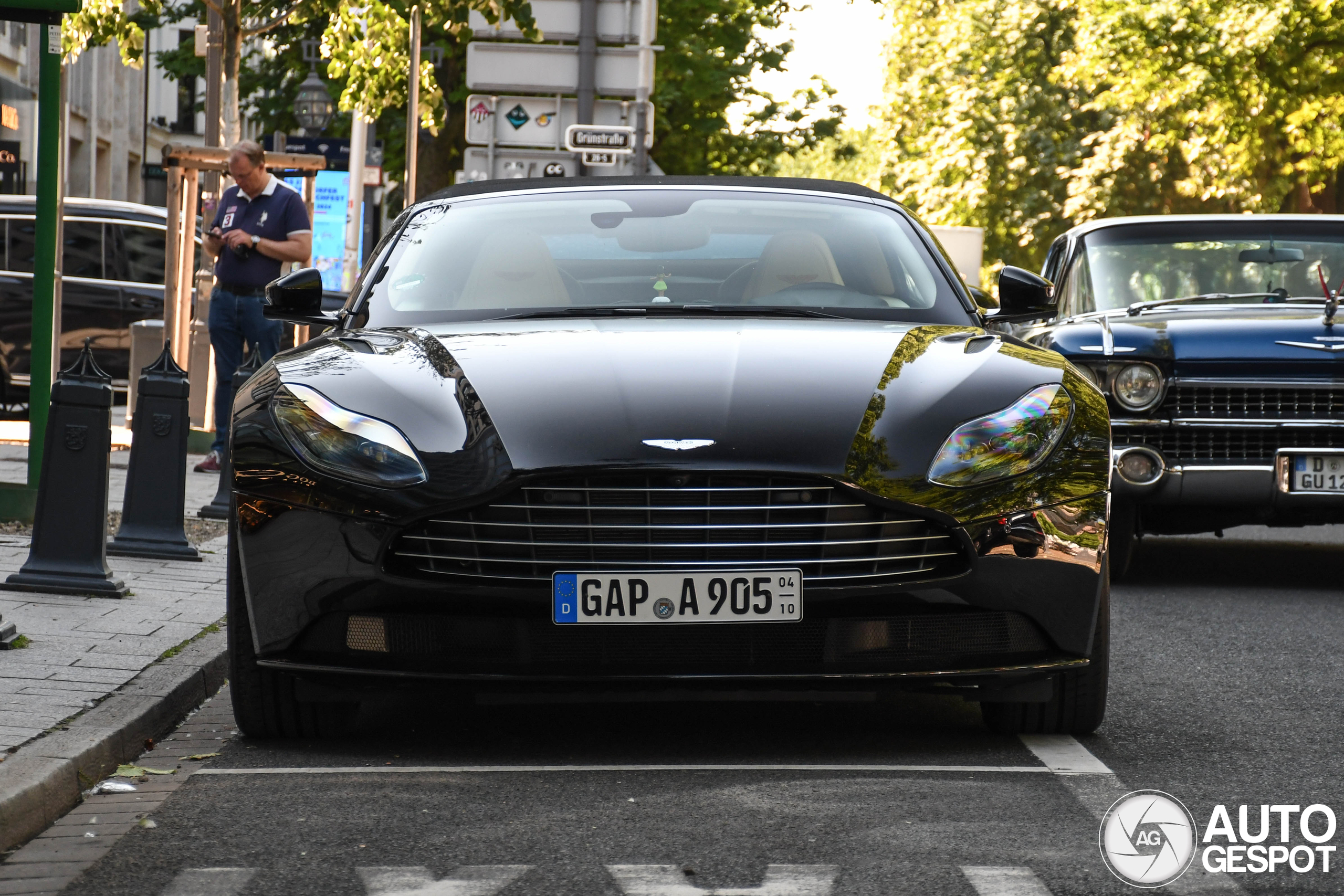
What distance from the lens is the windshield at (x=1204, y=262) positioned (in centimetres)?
922

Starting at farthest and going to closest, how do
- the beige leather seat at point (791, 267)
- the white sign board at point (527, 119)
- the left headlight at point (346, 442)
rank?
1. the white sign board at point (527, 119)
2. the beige leather seat at point (791, 267)
3. the left headlight at point (346, 442)

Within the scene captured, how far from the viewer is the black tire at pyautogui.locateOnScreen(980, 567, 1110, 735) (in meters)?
5.03

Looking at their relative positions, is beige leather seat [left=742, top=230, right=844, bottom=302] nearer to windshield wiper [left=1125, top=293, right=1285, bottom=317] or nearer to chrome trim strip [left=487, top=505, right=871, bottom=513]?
chrome trim strip [left=487, top=505, right=871, bottom=513]

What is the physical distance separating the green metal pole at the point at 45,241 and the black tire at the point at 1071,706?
17.0ft

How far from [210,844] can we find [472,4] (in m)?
12.6

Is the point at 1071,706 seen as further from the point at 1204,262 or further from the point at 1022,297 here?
the point at 1204,262

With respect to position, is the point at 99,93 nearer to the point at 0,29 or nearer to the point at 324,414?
the point at 0,29

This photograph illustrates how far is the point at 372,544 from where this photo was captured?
4621 mm

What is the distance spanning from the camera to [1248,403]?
322 inches

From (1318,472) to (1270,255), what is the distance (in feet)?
5.09

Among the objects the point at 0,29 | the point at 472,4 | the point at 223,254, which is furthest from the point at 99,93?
the point at 223,254

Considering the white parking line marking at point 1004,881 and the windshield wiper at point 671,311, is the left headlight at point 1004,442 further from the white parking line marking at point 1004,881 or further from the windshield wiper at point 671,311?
the white parking line marking at point 1004,881

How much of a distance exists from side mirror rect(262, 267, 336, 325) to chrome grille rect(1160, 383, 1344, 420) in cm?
355

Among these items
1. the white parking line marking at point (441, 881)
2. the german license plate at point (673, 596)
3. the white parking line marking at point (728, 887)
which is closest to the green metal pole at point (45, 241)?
the german license plate at point (673, 596)
